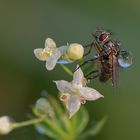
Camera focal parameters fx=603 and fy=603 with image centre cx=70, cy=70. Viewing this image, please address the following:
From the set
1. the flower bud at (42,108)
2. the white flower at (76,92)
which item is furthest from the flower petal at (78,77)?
the flower bud at (42,108)

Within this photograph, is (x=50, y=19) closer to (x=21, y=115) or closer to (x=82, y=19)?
(x=82, y=19)

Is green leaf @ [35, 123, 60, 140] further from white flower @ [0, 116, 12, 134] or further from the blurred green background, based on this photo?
the blurred green background

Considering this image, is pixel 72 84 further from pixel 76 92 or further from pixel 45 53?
pixel 45 53

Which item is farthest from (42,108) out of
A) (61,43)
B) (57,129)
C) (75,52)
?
(61,43)

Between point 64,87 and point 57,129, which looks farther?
point 57,129

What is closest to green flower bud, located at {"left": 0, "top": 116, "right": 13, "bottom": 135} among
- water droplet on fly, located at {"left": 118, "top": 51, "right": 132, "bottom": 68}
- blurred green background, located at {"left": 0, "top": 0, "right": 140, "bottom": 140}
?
water droplet on fly, located at {"left": 118, "top": 51, "right": 132, "bottom": 68}

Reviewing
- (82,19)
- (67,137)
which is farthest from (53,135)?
(82,19)
